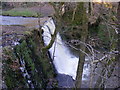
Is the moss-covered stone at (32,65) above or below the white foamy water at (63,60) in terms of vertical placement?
above

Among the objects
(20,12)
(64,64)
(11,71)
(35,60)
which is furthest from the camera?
(20,12)

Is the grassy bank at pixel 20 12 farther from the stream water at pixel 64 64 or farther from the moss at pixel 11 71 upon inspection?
the moss at pixel 11 71

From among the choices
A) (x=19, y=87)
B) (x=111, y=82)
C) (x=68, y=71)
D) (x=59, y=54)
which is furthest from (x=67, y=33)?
(x=19, y=87)

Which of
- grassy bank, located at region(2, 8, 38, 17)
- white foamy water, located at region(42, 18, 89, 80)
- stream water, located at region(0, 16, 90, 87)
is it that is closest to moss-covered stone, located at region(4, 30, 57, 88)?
stream water, located at region(0, 16, 90, 87)

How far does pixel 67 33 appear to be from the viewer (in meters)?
9.42

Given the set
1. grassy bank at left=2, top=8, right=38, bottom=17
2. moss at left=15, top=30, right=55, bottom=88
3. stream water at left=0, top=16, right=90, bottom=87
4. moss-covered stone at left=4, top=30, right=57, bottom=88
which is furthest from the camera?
grassy bank at left=2, top=8, right=38, bottom=17

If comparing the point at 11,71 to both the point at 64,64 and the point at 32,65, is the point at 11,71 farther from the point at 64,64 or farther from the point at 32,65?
the point at 64,64

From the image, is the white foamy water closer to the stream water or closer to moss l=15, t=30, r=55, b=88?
the stream water

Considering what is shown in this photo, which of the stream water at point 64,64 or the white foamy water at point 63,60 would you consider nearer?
the stream water at point 64,64

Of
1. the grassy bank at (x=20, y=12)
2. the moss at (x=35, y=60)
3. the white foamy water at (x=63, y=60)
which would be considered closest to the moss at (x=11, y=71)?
the moss at (x=35, y=60)

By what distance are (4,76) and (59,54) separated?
4106 mm

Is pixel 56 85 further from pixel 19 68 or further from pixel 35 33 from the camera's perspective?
pixel 35 33

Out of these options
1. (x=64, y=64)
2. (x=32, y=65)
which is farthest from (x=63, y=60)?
(x=32, y=65)

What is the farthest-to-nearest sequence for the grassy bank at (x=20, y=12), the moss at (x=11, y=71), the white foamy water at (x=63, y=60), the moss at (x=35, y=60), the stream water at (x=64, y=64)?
the grassy bank at (x=20, y=12)
the white foamy water at (x=63, y=60)
the stream water at (x=64, y=64)
the moss at (x=35, y=60)
the moss at (x=11, y=71)
